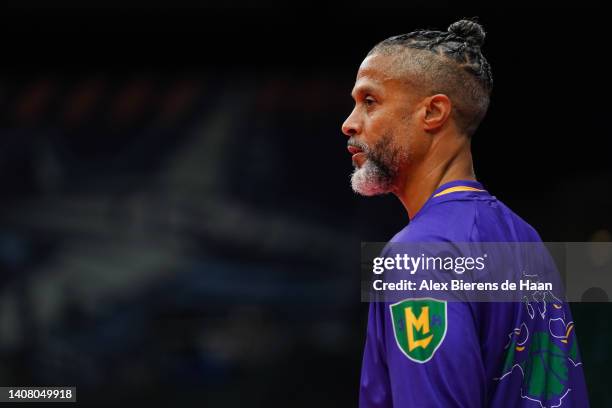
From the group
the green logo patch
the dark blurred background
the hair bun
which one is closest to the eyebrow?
the hair bun

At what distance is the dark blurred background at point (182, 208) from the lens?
6438 millimetres

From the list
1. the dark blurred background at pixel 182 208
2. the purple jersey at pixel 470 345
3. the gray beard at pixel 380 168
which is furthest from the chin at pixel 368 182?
the dark blurred background at pixel 182 208

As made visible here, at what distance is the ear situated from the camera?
1902 millimetres

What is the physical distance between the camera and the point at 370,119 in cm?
195

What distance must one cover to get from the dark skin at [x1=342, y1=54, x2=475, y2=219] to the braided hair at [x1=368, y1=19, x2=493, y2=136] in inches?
1.0

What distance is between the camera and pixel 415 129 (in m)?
1.91

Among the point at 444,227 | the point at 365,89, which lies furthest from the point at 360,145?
the point at 444,227

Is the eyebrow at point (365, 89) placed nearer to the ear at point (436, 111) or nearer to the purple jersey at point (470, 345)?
the ear at point (436, 111)

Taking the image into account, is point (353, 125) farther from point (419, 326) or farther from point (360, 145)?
point (419, 326)

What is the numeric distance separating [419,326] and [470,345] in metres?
0.11

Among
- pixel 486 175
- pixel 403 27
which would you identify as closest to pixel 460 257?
pixel 486 175

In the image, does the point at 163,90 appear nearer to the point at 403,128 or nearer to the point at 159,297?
the point at 159,297

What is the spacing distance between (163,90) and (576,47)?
3.35 m

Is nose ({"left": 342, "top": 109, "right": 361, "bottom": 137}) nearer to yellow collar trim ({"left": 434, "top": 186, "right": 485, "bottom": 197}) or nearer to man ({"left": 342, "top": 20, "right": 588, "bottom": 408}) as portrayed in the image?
man ({"left": 342, "top": 20, "right": 588, "bottom": 408})
